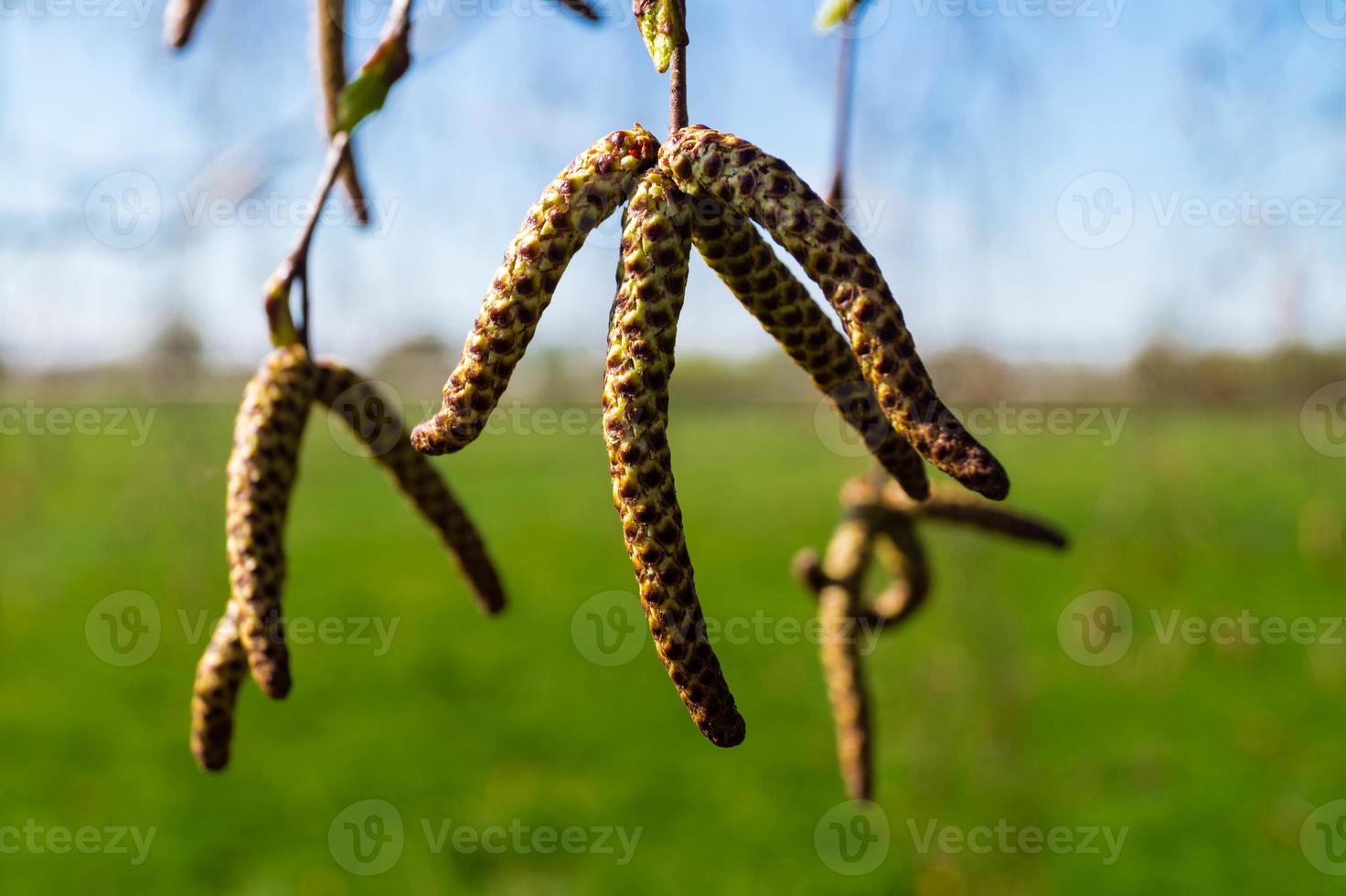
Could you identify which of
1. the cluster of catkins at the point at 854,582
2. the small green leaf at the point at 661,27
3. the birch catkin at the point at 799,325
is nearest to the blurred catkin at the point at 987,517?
the cluster of catkins at the point at 854,582

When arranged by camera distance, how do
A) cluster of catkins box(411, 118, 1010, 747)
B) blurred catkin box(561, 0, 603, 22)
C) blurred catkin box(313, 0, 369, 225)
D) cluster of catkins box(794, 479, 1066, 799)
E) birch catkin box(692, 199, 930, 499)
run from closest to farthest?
cluster of catkins box(411, 118, 1010, 747), birch catkin box(692, 199, 930, 499), blurred catkin box(561, 0, 603, 22), blurred catkin box(313, 0, 369, 225), cluster of catkins box(794, 479, 1066, 799)

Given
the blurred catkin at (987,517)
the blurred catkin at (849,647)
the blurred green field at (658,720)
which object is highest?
the blurred catkin at (987,517)

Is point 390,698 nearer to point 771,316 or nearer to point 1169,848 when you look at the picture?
point 1169,848

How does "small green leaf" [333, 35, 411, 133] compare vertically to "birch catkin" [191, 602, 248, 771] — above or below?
above

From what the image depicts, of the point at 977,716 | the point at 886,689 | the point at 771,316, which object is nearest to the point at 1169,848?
the point at 886,689

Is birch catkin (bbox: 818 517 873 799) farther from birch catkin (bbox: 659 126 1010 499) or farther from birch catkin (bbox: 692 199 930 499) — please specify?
birch catkin (bbox: 659 126 1010 499)

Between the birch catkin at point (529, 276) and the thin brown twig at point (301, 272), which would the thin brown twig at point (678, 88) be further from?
the thin brown twig at point (301, 272)

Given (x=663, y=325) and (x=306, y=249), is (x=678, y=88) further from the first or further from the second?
(x=306, y=249)

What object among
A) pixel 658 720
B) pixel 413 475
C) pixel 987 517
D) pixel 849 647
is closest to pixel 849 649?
pixel 849 647

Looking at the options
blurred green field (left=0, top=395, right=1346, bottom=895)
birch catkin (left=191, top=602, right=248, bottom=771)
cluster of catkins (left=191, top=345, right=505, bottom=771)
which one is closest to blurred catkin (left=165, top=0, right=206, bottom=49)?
cluster of catkins (left=191, top=345, right=505, bottom=771)
